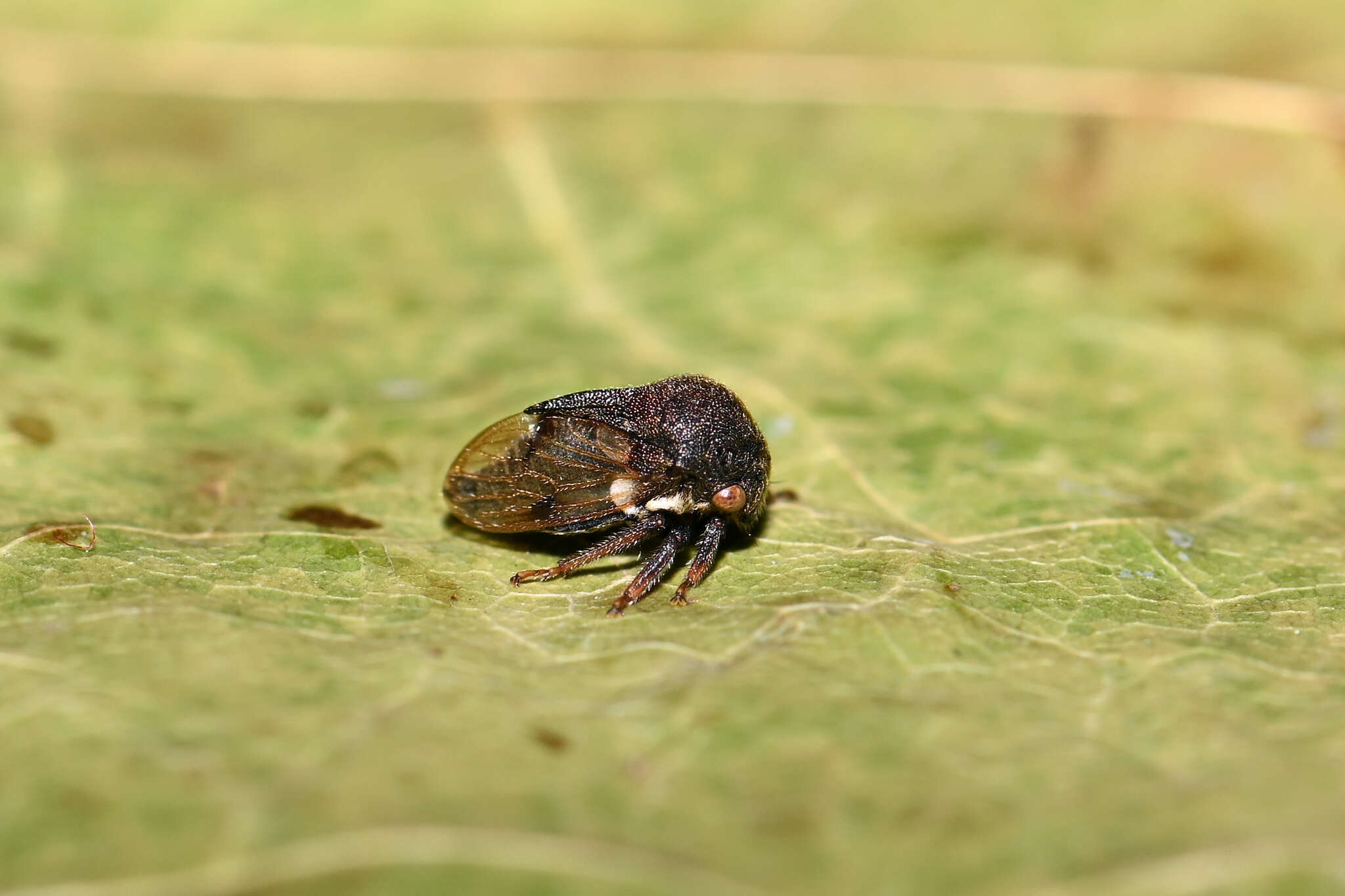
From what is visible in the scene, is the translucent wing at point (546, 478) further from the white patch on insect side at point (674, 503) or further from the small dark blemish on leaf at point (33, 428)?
the small dark blemish on leaf at point (33, 428)

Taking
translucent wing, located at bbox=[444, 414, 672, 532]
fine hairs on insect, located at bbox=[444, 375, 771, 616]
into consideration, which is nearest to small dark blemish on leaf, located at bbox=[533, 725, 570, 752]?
fine hairs on insect, located at bbox=[444, 375, 771, 616]

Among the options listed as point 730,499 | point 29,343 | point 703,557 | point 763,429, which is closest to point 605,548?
point 703,557

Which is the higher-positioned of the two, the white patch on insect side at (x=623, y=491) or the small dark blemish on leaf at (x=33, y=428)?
the small dark blemish on leaf at (x=33, y=428)

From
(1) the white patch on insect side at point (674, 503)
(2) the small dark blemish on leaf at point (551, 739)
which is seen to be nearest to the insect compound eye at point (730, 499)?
(1) the white patch on insect side at point (674, 503)

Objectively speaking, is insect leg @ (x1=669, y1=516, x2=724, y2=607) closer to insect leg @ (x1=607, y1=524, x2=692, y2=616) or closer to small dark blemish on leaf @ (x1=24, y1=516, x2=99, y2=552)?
insect leg @ (x1=607, y1=524, x2=692, y2=616)

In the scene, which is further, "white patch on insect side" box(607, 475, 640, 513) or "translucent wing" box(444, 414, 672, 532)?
"white patch on insect side" box(607, 475, 640, 513)

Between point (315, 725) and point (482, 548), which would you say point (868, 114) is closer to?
point (482, 548)

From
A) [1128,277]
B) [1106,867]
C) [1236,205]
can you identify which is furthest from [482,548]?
[1236,205]
